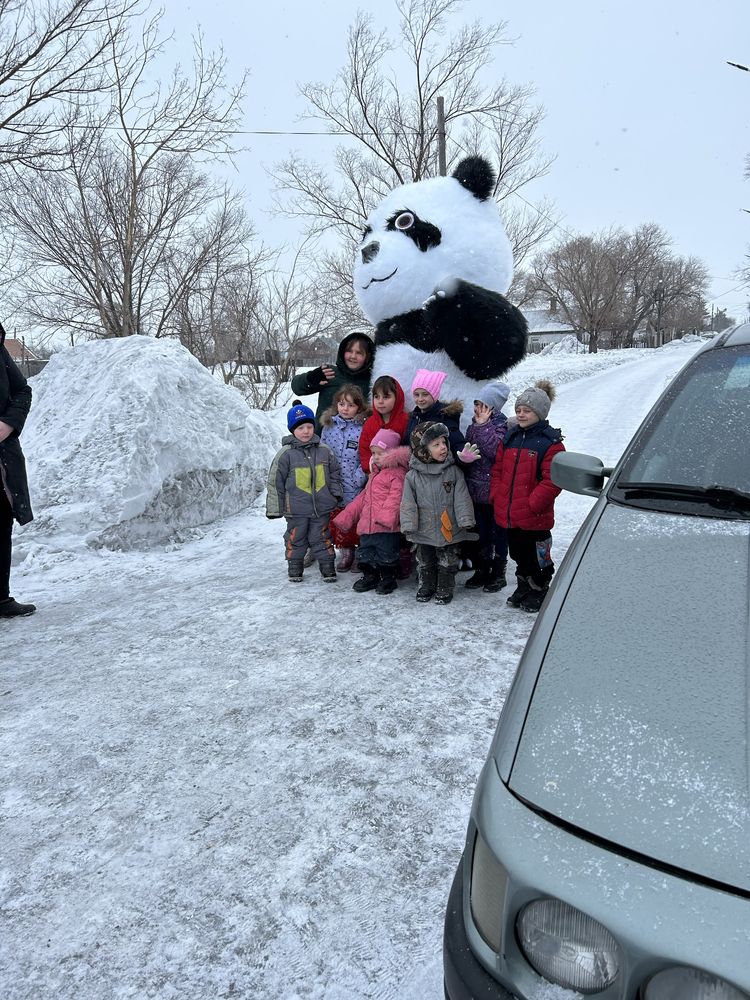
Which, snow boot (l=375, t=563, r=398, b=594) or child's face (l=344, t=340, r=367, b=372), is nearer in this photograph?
snow boot (l=375, t=563, r=398, b=594)

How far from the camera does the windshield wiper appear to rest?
5.99 ft

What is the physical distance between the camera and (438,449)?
3.94m

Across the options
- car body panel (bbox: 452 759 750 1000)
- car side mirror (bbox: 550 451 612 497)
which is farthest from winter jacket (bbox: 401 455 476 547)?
car body panel (bbox: 452 759 750 1000)

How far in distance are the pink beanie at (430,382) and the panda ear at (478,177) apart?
1.58 meters

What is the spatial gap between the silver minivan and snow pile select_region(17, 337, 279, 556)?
13.9 feet

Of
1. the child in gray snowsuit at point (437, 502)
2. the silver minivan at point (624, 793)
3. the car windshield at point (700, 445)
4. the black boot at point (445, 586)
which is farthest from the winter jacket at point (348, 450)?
the silver minivan at point (624, 793)

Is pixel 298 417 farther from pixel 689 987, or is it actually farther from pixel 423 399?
pixel 689 987

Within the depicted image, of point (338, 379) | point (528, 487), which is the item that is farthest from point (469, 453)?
point (338, 379)

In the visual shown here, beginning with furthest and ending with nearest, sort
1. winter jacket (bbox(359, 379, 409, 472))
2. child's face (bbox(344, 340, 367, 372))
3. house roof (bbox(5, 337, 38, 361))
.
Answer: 1. house roof (bbox(5, 337, 38, 361))
2. child's face (bbox(344, 340, 367, 372))
3. winter jacket (bbox(359, 379, 409, 472))

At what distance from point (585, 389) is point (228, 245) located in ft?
34.5

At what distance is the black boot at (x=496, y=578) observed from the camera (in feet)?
14.1

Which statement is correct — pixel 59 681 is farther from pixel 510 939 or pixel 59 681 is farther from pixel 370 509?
pixel 510 939

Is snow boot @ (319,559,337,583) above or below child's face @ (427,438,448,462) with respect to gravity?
below

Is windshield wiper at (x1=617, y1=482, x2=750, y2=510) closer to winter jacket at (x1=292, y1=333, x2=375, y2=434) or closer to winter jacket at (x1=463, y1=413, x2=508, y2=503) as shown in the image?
winter jacket at (x1=463, y1=413, x2=508, y2=503)
